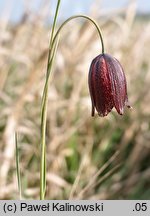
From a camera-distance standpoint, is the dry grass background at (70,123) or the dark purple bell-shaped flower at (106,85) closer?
the dark purple bell-shaped flower at (106,85)

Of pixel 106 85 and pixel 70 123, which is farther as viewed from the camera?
pixel 70 123

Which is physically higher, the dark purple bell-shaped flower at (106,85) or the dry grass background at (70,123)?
the dry grass background at (70,123)

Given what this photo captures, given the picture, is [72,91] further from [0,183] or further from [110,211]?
[110,211]

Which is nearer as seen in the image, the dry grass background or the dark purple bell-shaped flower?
the dark purple bell-shaped flower

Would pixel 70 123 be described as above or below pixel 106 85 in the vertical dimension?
above

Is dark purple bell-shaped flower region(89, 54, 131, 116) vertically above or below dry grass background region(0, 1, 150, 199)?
below
